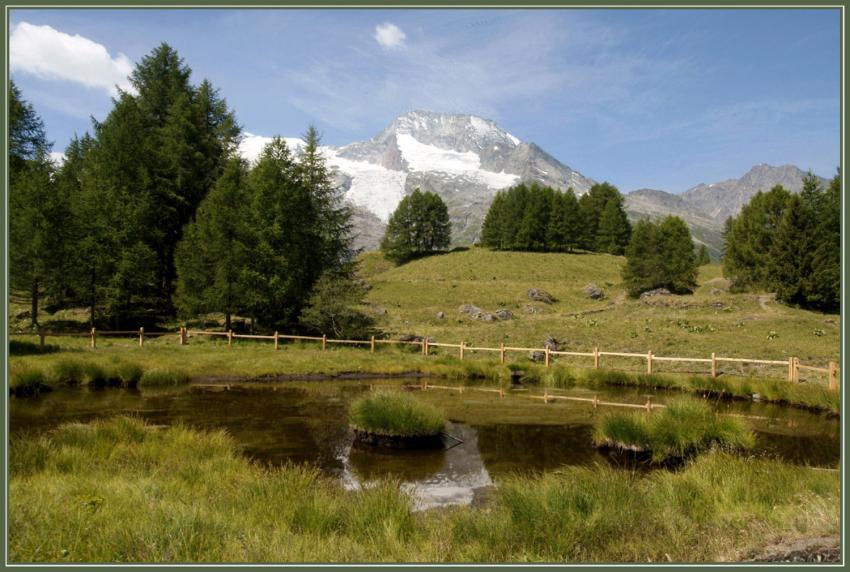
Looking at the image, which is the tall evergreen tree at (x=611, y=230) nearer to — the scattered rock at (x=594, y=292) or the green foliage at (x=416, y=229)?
the green foliage at (x=416, y=229)

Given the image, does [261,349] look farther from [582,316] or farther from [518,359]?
[582,316]

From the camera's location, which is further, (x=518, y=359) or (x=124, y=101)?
(x=124, y=101)

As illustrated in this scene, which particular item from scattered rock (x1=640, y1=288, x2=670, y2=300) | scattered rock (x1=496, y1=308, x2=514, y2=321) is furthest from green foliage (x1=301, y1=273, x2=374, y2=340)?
scattered rock (x1=640, y1=288, x2=670, y2=300)

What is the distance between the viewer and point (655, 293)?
179ft

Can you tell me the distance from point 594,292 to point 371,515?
55849mm

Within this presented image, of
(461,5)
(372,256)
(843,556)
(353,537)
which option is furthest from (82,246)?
(372,256)

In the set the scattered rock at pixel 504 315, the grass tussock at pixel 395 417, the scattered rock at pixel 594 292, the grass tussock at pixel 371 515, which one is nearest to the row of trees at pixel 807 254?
the scattered rock at pixel 594 292

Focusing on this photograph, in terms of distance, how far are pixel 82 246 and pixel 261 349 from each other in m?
13.6

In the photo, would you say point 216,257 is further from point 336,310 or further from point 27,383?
point 27,383

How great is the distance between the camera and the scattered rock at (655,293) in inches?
2107

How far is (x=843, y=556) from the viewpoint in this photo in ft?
14.7

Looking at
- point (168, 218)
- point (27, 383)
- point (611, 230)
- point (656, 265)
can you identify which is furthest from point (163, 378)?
point (611, 230)

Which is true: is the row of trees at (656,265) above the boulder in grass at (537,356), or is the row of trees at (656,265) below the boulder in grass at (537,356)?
above

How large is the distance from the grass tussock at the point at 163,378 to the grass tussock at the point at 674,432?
719 inches
